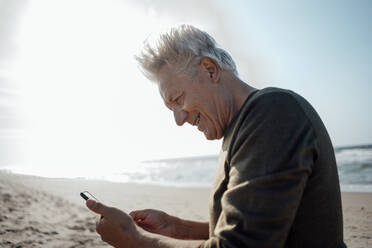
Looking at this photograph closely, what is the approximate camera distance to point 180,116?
1.77 m

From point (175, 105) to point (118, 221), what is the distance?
0.71 meters

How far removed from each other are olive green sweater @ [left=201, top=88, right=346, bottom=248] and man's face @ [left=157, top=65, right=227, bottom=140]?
1.25 feet

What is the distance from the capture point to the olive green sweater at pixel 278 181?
1.01 m

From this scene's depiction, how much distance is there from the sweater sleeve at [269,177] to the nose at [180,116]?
649 mm

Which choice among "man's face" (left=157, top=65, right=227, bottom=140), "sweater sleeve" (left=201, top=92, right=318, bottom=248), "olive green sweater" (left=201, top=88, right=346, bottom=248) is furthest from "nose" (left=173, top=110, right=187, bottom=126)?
"sweater sleeve" (left=201, top=92, right=318, bottom=248)

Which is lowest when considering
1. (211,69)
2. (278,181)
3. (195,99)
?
(278,181)

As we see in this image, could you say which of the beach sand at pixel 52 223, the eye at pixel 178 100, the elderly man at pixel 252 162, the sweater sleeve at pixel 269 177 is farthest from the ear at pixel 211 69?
the beach sand at pixel 52 223

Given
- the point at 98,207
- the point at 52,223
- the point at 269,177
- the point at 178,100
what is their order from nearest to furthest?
the point at 269,177
the point at 98,207
the point at 178,100
the point at 52,223

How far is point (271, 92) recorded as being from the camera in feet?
3.89

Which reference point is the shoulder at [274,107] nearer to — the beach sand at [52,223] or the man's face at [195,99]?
the man's face at [195,99]

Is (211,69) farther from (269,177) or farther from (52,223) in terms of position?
(52,223)

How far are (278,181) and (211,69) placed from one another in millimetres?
780

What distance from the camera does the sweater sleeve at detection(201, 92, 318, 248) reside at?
101cm

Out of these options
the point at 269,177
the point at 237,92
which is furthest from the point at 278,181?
the point at 237,92
